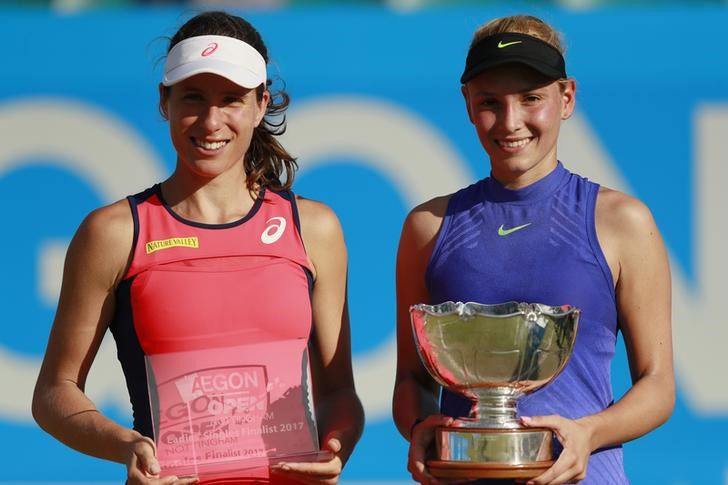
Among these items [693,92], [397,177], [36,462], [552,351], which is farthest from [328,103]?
[552,351]

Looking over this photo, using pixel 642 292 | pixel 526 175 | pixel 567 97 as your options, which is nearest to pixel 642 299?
pixel 642 292

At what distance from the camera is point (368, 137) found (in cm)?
518

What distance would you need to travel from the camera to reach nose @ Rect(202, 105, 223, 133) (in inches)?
103

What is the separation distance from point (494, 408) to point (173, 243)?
0.73 metres

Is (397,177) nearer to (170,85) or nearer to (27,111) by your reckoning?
(27,111)

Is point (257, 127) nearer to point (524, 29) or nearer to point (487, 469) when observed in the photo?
point (524, 29)

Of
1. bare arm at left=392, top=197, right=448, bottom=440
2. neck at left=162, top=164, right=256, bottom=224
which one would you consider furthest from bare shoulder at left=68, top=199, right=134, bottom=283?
bare arm at left=392, top=197, right=448, bottom=440

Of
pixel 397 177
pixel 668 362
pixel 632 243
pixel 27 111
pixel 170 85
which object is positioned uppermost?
pixel 27 111

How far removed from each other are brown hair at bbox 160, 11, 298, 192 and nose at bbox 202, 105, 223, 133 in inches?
5.6

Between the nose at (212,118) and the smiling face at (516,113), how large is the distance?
1.72 feet

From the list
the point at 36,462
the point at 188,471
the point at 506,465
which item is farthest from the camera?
the point at 36,462

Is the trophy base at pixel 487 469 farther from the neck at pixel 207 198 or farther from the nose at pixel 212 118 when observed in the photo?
the nose at pixel 212 118

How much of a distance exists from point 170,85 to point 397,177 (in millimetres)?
2603

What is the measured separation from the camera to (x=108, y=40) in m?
5.21
